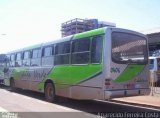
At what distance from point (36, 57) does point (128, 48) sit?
6.87 m

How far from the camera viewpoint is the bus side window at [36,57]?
17156mm

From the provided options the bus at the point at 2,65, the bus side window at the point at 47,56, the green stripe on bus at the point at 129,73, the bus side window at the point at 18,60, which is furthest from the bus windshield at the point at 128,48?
the bus at the point at 2,65

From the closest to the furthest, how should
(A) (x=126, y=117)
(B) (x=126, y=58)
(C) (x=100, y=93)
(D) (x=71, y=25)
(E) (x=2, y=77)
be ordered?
(A) (x=126, y=117), (C) (x=100, y=93), (B) (x=126, y=58), (E) (x=2, y=77), (D) (x=71, y=25)

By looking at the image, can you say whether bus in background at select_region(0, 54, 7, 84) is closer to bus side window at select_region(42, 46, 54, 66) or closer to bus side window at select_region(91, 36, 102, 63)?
bus side window at select_region(42, 46, 54, 66)

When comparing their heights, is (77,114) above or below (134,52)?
below

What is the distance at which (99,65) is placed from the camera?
11.6 meters

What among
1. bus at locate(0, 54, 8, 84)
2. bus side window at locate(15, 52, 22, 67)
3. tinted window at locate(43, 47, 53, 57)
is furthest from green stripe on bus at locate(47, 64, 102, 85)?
bus at locate(0, 54, 8, 84)

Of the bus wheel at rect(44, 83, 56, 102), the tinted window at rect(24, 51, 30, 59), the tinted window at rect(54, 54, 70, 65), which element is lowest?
the bus wheel at rect(44, 83, 56, 102)

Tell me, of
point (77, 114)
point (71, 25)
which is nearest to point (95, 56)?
point (77, 114)

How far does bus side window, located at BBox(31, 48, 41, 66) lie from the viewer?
56.3 feet

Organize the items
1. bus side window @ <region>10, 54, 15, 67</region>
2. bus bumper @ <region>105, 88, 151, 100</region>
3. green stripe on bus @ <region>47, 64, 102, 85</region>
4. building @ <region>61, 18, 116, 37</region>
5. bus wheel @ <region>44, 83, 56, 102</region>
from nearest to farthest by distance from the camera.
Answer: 1. bus bumper @ <region>105, 88, 151, 100</region>
2. green stripe on bus @ <region>47, 64, 102, 85</region>
3. bus wheel @ <region>44, 83, 56, 102</region>
4. bus side window @ <region>10, 54, 15, 67</region>
5. building @ <region>61, 18, 116, 37</region>

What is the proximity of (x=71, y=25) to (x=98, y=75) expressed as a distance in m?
70.9

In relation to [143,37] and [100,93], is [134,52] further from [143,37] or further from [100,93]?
[100,93]

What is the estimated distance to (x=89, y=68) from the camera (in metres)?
12.2
